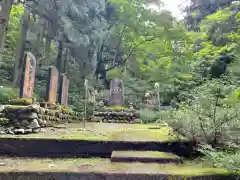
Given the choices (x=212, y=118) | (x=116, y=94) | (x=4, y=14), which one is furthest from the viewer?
(x=116, y=94)

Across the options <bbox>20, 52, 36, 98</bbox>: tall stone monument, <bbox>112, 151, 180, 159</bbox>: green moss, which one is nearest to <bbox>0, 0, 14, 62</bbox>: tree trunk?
<bbox>20, 52, 36, 98</bbox>: tall stone monument

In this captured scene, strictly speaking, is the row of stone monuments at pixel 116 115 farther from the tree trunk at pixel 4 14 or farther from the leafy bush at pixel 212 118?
the leafy bush at pixel 212 118

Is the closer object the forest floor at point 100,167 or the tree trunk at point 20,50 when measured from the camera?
the forest floor at point 100,167

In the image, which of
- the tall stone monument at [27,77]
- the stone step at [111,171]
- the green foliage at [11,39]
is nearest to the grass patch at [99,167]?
the stone step at [111,171]

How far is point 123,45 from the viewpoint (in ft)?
53.5

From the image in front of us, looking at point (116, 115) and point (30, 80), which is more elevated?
point (30, 80)

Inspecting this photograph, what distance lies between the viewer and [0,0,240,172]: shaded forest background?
10.6m

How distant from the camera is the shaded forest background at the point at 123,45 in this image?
34.8 ft

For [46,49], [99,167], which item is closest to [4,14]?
[99,167]

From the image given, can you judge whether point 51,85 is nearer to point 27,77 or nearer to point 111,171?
point 27,77

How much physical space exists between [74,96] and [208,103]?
31.6 feet

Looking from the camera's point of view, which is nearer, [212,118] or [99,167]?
[99,167]

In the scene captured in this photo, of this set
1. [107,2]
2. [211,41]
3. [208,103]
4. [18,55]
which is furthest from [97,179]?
[107,2]

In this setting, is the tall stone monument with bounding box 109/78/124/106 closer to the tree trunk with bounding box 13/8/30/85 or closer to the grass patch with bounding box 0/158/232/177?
the tree trunk with bounding box 13/8/30/85
